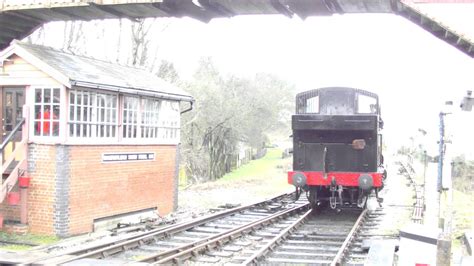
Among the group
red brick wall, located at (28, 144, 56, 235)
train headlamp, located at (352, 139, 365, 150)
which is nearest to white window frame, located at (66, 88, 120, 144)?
red brick wall, located at (28, 144, 56, 235)

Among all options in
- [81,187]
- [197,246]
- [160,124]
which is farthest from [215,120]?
[197,246]

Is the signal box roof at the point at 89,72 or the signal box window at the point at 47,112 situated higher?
the signal box roof at the point at 89,72

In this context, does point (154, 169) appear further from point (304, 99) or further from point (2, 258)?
point (2, 258)

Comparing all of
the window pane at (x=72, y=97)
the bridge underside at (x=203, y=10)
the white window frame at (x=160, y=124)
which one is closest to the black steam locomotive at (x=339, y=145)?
the bridge underside at (x=203, y=10)

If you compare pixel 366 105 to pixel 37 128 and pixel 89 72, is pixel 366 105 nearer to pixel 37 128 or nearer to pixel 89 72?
pixel 89 72

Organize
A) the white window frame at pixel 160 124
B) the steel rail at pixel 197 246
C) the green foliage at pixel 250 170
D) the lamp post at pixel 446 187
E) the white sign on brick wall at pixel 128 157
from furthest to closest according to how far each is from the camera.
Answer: the green foliage at pixel 250 170
the white window frame at pixel 160 124
the white sign on brick wall at pixel 128 157
the steel rail at pixel 197 246
the lamp post at pixel 446 187

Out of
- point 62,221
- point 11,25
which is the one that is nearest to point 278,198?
point 62,221

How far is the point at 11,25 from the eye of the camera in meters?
13.4

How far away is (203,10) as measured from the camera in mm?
11703

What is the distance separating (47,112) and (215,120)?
71.1 ft

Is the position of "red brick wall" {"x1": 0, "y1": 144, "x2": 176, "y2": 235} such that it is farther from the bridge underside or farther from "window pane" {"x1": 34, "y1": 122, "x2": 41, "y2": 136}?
the bridge underside

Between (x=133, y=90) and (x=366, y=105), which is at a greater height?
(x=133, y=90)

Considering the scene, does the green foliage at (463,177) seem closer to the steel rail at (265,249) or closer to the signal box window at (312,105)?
the signal box window at (312,105)

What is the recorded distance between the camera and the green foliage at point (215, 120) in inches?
1239
